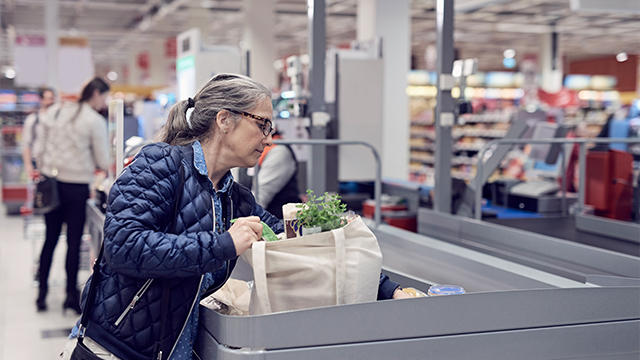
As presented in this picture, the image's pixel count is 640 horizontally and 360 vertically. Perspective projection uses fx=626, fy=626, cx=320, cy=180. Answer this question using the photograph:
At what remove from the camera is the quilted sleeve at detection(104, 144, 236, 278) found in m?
1.54

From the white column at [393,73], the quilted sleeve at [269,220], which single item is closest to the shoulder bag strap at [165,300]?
the quilted sleeve at [269,220]

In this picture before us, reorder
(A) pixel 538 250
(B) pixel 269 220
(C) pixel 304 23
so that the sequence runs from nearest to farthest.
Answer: (B) pixel 269 220
(A) pixel 538 250
(C) pixel 304 23

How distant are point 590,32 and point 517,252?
63.5 feet

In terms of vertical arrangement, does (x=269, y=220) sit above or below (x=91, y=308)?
above

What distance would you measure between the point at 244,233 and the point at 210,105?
420 millimetres

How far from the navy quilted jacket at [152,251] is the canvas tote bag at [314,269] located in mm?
105

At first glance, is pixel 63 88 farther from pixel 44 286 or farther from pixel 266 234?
pixel 266 234

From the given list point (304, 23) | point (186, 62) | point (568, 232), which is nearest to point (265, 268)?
point (568, 232)

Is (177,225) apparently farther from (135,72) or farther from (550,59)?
(135,72)

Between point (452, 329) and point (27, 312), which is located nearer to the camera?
point (452, 329)

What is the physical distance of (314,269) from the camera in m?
1.62

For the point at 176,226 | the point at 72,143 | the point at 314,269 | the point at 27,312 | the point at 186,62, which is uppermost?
the point at 186,62

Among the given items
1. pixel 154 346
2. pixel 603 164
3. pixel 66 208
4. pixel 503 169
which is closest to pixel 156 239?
pixel 154 346

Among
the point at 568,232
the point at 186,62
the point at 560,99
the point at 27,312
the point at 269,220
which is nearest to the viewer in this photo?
the point at 269,220
